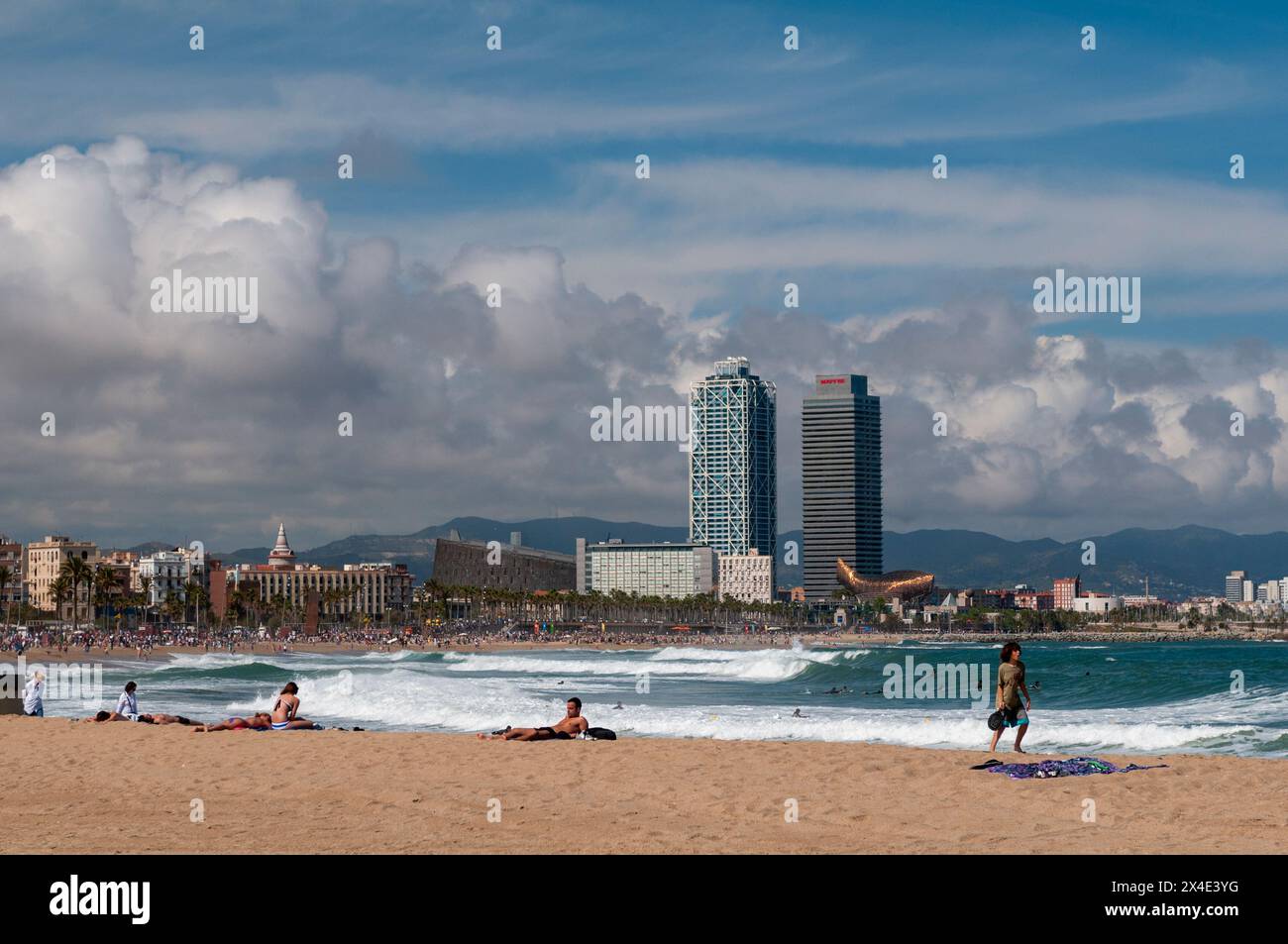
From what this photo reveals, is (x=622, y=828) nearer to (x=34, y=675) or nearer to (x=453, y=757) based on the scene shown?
(x=453, y=757)

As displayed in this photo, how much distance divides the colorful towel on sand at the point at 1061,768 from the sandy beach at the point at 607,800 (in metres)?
0.23

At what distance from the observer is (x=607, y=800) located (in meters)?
15.0

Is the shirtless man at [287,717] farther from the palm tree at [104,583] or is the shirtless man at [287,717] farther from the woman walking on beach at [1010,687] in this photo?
the palm tree at [104,583]

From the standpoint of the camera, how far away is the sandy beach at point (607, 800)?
1180 centimetres

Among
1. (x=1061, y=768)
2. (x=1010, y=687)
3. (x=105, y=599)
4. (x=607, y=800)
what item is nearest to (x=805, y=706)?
(x=1010, y=687)

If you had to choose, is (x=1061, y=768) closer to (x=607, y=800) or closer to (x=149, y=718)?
(x=607, y=800)

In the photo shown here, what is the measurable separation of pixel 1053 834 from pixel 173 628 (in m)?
156

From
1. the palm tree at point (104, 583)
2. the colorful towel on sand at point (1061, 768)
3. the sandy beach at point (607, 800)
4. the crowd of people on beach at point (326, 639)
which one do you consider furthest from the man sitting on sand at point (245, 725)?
the palm tree at point (104, 583)

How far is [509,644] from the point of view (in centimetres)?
14975

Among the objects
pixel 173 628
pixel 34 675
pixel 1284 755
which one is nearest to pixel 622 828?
pixel 1284 755

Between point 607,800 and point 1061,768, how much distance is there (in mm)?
5263

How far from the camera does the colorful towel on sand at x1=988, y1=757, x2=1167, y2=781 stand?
15836 millimetres

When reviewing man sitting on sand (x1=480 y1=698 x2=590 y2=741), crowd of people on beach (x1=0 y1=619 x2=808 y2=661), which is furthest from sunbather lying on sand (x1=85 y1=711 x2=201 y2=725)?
crowd of people on beach (x1=0 y1=619 x2=808 y2=661)

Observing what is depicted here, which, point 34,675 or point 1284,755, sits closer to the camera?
point 1284,755
